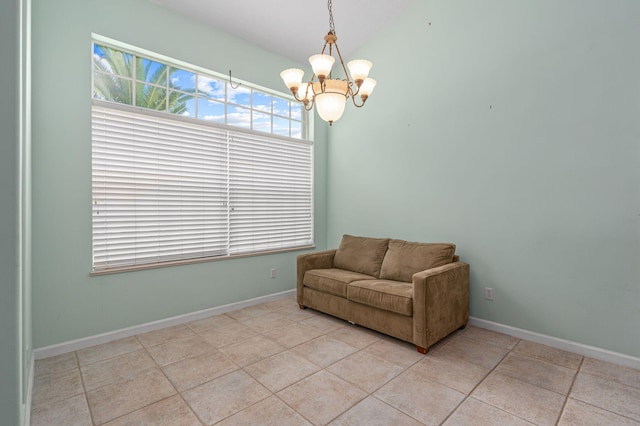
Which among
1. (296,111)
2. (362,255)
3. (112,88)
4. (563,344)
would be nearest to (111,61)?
(112,88)

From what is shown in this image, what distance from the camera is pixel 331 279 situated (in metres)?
3.37

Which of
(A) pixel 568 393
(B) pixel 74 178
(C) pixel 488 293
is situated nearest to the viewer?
(A) pixel 568 393

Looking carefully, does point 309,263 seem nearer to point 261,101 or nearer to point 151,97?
point 261,101

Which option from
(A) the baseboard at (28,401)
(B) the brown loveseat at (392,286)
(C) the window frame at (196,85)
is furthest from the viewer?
(C) the window frame at (196,85)

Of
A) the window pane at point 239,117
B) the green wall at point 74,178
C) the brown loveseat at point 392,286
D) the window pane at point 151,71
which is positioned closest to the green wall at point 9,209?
the green wall at point 74,178

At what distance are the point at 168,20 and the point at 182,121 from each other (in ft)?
3.32

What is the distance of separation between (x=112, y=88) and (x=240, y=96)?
4.40 ft

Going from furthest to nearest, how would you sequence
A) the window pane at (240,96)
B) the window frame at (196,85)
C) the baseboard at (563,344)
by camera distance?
1. the window pane at (240,96)
2. the window frame at (196,85)
3. the baseboard at (563,344)

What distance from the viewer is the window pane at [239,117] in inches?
146

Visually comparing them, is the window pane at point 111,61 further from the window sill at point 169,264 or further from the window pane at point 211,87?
the window sill at point 169,264

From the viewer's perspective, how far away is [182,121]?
10.7ft

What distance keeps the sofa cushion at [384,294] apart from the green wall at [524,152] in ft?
3.02

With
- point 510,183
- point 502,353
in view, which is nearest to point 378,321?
point 502,353

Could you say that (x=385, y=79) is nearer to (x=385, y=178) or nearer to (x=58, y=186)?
(x=385, y=178)
